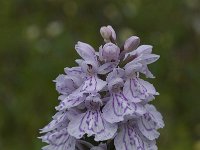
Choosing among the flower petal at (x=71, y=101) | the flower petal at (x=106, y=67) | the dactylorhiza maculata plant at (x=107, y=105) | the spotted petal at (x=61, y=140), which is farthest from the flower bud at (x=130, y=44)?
the spotted petal at (x=61, y=140)

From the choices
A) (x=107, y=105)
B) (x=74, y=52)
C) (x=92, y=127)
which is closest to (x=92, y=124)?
(x=92, y=127)

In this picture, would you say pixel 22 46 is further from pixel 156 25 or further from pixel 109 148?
pixel 109 148

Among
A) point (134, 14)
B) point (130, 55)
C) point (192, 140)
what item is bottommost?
point (130, 55)

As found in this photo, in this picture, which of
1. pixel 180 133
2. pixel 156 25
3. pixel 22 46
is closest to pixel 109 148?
pixel 180 133

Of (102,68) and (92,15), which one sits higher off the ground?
(92,15)

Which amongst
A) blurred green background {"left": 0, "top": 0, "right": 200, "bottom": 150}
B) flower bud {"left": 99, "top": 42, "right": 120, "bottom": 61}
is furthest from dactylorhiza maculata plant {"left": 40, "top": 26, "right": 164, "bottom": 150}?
blurred green background {"left": 0, "top": 0, "right": 200, "bottom": 150}
